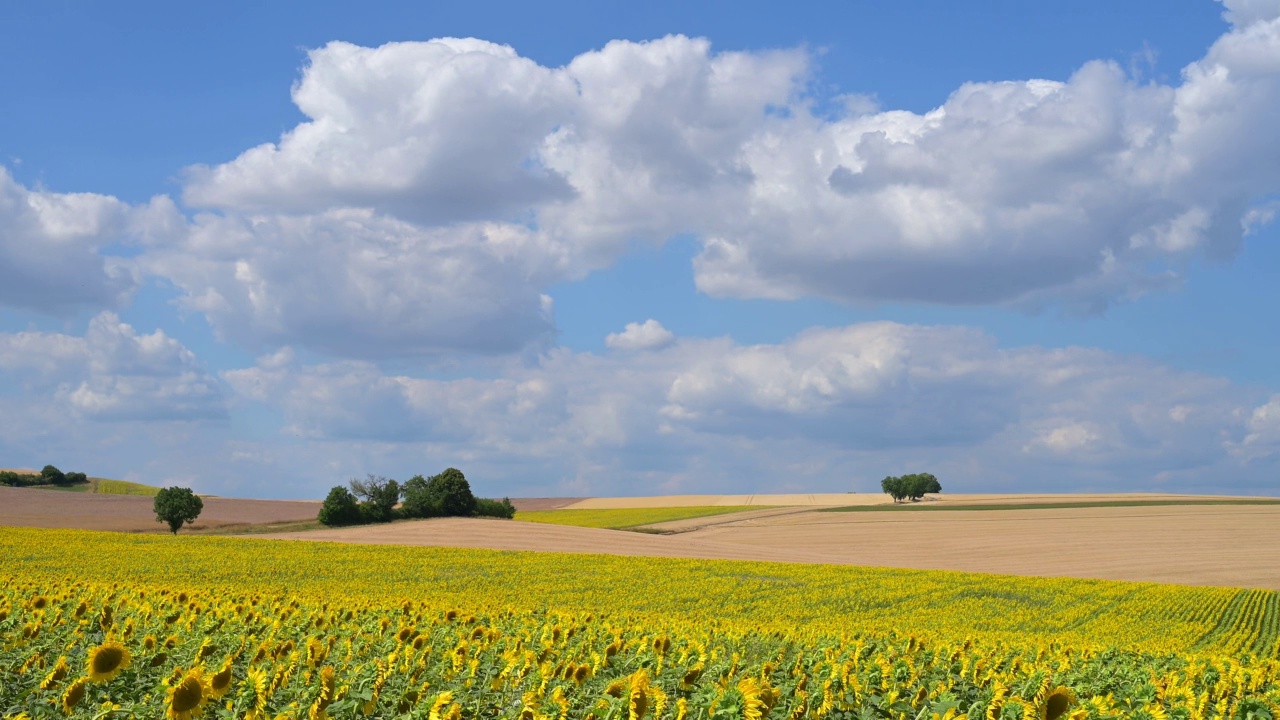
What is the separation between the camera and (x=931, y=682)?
26.2 ft

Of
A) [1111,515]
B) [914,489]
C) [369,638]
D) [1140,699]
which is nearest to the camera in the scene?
[1140,699]

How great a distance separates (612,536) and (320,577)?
30788mm

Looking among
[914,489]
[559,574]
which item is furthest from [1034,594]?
[914,489]

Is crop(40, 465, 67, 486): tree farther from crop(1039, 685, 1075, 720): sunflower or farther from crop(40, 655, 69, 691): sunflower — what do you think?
crop(1039, 685, 1075, 720): sunflower

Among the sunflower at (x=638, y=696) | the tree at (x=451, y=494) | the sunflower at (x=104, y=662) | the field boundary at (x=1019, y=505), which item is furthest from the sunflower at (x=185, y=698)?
the field boundary at (x=1019, y=505)

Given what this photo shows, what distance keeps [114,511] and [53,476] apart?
3350cm

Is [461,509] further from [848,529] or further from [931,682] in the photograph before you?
[931,682]

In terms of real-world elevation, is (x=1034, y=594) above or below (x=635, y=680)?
below

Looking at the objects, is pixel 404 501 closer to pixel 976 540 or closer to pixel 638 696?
pixel 976 540

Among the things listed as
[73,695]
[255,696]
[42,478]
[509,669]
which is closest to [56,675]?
[73,695]

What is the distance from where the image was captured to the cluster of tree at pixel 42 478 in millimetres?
99375

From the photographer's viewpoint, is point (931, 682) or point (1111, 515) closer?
point (931, 682)

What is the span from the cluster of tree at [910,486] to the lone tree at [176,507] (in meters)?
84.9

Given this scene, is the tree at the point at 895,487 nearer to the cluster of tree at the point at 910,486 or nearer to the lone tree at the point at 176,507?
the cluster of tree at the point at 910,486
